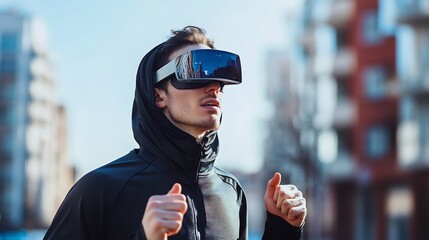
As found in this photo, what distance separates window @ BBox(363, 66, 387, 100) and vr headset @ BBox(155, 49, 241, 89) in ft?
116

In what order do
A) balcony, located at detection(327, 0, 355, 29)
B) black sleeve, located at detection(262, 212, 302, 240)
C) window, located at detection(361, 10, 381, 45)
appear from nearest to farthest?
black sleeve, located at detection(262, 212, 302, 240), window, located at detection(361, 10, 381, 45), balcony, located at detection(327, 0, 355, 29)

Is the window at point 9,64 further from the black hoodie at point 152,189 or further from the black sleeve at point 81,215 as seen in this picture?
the black sleeve at point 81,215

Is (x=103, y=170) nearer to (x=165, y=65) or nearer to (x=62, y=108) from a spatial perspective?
(x=165, y=65)

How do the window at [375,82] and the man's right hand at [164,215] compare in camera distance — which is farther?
the window at [375,82]

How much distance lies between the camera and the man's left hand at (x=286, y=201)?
12.1ft

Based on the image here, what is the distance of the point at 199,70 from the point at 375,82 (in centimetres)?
3626

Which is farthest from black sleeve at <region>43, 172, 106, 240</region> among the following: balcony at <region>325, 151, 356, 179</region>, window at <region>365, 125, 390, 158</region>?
balcony at <region>325, 151, 356, 179</region>

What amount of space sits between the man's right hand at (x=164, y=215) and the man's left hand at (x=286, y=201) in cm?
77

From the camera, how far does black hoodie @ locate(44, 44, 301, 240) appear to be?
338 cm

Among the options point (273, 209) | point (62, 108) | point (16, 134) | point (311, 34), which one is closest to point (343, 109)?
point (311, 34)

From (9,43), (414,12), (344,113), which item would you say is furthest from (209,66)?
(9,43)

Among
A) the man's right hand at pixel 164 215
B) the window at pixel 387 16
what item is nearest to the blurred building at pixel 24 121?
the window at pixel 387 16

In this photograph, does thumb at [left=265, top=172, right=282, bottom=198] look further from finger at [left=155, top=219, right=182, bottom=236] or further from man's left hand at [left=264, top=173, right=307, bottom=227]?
finger at [left=155, top=219, right=182, bottom=236]

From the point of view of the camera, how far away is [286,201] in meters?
3.70
